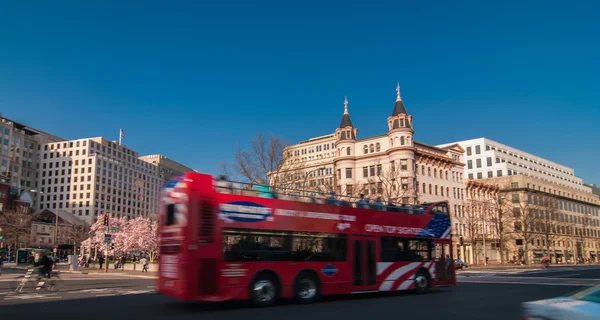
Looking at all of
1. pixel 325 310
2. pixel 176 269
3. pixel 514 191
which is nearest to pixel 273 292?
pixel 325 310

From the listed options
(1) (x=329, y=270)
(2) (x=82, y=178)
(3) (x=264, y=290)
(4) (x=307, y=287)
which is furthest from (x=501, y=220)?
(2) (x=82, y=178)

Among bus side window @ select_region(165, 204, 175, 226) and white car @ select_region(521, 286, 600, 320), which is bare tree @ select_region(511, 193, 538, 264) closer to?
bus side window @ select_region(165, 204, 175, 226)

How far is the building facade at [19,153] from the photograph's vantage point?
4353 inches

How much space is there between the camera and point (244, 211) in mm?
13430

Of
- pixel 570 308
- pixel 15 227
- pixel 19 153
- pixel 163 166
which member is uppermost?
pixel 163 166

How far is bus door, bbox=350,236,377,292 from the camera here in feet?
52.4

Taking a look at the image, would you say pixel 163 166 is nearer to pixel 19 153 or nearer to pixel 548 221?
pixel 19 153

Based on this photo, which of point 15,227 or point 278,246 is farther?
point 15,227

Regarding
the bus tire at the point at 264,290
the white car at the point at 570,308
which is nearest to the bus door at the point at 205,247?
the bus tire at the point at 264,290

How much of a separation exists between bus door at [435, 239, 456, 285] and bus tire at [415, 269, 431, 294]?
631mm

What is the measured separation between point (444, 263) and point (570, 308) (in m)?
14.4

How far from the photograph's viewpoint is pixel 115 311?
12.2 metres

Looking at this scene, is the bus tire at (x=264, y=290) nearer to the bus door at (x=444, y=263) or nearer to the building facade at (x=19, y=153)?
the bus door at (x=444, y=263)

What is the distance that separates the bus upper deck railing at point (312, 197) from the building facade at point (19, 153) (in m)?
98.1
